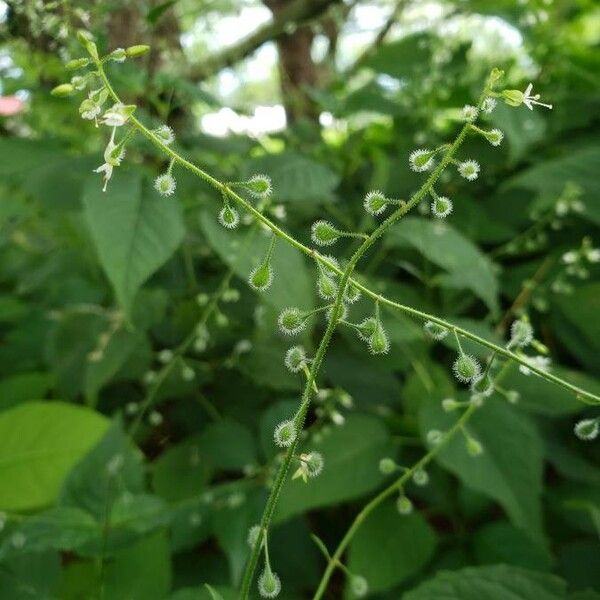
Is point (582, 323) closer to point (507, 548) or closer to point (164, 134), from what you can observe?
point (507, 548)

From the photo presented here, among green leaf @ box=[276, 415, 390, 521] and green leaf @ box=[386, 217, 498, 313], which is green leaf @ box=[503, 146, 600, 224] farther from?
green leaf @ box=[276, 415, 390, 521]

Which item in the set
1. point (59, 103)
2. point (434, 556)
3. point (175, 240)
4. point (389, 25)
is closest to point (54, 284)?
point (59, 103)

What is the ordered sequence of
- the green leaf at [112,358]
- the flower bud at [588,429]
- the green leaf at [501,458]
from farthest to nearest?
1. the green leaf at [112,358]
2. the green leaf at [501,458]
3. the flower bud at [588,429]

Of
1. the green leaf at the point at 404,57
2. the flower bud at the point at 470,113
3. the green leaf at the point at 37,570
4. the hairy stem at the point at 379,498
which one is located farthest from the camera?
the green leaf at the point at 404,57

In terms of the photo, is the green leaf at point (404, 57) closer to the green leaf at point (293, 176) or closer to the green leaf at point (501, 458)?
the green leaf at point (293, 176)

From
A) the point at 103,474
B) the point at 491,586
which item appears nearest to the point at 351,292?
the point at 491,586

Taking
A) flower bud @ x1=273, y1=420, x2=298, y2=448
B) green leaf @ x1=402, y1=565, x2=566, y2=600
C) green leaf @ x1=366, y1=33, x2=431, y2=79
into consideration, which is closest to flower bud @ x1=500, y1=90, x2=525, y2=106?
flower bud @ x1=273, y1=420, x2=298, y2=448

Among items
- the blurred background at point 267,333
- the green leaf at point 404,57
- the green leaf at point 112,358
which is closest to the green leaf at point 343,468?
the blurred background at point 267,333
